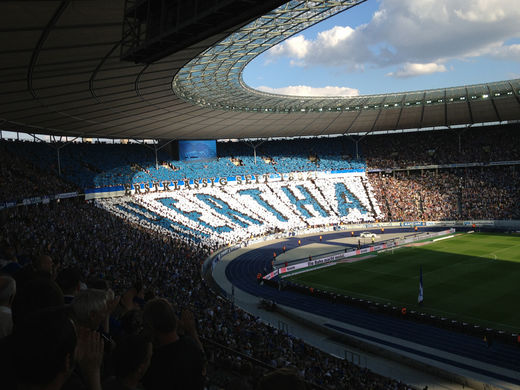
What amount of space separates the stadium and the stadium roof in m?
0.17

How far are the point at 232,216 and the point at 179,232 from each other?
9537 millimetres

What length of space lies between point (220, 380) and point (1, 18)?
11.4 meters

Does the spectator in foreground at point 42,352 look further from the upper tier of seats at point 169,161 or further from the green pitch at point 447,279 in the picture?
the upper tier of seats at point 169,161

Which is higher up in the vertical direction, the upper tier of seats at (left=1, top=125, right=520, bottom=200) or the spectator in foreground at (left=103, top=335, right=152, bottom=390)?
the upper tier of seats at (left=1, top=125, right=520, bottom=200)

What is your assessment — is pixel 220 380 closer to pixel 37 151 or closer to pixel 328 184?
pixel 37 151

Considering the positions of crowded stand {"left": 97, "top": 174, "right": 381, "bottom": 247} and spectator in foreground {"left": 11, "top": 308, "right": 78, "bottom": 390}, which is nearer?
spectator in foreground {"left": 11, "top": 308, "right": 78, "bottom": 390}

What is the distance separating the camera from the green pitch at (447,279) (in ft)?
80.9

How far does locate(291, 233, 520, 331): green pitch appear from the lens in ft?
80.9

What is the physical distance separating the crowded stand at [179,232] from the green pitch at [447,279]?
9.82 meters

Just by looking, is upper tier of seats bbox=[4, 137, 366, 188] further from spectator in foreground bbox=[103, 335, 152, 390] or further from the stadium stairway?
spectator in foreground bbox=[103, 335, 152, 390]

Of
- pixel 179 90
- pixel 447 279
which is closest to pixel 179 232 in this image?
pixel 179 90

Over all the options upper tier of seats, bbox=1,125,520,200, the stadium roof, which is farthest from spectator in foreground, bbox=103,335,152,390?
upper tier of seats, bbox=1,125,520,200

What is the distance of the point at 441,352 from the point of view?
788 inches

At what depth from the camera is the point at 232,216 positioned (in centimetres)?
5328
